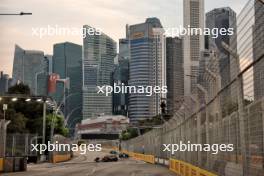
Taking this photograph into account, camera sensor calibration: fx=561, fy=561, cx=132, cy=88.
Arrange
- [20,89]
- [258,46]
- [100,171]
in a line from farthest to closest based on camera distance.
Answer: [20,89]
[100,171]
[258,46]

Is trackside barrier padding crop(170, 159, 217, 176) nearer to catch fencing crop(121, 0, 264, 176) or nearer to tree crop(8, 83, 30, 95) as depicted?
catch fencing crop(121, 0, 264, 176)

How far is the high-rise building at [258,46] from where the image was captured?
801 centimetres

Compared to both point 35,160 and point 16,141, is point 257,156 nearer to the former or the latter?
point 16,141

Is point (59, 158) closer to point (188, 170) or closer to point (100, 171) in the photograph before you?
point (100, 171)

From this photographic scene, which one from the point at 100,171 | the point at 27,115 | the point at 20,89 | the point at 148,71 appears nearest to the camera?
the point at 100,171

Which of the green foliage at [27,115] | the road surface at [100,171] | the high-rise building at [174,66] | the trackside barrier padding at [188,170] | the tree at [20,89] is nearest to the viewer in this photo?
the trackside barrier padding at [188,170]

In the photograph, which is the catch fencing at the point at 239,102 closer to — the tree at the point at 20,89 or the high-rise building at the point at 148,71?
the tree at the point at 20,89

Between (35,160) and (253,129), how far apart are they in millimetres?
57900

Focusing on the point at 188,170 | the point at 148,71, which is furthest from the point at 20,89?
the point at 188,170

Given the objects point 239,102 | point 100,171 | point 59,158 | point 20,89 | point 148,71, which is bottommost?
point 59,158

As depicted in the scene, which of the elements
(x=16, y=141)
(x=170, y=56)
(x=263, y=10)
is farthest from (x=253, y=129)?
(x=170, y=56)

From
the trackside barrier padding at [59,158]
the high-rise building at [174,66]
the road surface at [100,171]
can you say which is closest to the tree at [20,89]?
the trackside barrier padding at [59,158]

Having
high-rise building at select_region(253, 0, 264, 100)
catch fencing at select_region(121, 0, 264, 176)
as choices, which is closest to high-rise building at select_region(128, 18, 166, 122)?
catch fencing at select_region(121, 0, 264, 176)

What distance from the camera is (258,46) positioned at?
27.8 ft
